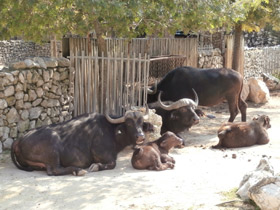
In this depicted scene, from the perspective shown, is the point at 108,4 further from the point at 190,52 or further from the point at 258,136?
the point at 190,52

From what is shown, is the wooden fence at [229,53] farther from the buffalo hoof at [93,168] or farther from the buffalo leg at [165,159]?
the buffalo hoof at [93,168]

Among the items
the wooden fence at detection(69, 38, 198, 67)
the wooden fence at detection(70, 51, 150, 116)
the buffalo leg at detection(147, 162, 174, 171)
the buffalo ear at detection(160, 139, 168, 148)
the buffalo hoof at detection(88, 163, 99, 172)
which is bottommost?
the buffalo hoof at detection(88, 163, 99, 172)

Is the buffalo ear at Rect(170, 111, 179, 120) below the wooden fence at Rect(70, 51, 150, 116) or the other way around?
below

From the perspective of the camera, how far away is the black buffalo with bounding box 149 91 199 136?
33.3 ft

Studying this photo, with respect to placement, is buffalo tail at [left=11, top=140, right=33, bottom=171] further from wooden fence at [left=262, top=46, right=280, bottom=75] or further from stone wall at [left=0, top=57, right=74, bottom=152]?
wooden fence at [left=262, top=46, right=280, bottom=75]

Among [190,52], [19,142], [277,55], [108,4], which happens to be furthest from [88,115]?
[277,55]

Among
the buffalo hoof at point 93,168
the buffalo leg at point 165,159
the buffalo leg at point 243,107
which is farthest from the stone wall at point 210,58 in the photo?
the buffalo hoof at point 93,168

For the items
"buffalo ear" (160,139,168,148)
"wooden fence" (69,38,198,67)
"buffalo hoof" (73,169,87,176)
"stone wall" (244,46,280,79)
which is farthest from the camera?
"stone wall" (244,46,280,79)

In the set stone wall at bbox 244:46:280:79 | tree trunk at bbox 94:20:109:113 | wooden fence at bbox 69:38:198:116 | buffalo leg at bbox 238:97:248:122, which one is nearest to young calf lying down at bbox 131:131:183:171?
wooden fence at bbox 69:38:198:116

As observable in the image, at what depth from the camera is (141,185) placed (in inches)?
275

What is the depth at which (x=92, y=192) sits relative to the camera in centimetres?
666

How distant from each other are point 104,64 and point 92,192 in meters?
4.32

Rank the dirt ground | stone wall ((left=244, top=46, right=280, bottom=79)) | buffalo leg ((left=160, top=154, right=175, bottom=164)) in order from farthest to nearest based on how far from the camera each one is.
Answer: stone wall ((left=244, top=46, right=280, bottom=79))
buffalo leg ((left=160, top=154, right=175, bottom=164))
the dirt ground

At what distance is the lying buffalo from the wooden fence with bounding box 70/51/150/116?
61.8 inches
